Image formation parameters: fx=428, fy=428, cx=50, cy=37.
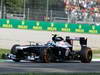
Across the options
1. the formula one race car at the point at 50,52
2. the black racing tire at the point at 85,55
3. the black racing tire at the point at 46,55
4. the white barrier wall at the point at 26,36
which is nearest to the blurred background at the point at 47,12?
the white barrier wall at the point at 26,36

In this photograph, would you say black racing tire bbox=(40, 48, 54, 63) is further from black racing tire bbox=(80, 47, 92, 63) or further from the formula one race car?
black racing tire bbox=(80, 47, 92, 63)

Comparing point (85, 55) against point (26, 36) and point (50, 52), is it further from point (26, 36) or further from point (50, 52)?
point (26, 36)

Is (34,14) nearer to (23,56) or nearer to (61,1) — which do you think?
(61,1)

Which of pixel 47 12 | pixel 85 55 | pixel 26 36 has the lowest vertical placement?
pixel 26 36

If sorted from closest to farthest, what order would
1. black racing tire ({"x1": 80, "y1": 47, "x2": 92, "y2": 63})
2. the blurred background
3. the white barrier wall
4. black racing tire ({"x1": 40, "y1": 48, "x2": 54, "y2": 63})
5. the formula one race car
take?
black racing tire ({"x1": 40, "y1": 48, "x2": 54, "y2": 63}), the formula one race car, black racing tire ({"x1": 80, "y1": 47, "x2": 92, "y2": 63}), the white barrier wall, the blurred background

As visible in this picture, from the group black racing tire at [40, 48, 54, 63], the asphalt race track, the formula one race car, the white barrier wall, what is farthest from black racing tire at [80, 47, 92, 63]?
the white barrier wall

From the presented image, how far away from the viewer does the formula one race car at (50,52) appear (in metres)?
18.4

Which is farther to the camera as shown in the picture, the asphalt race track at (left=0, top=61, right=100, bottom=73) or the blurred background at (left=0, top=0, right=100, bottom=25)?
the blurred background at (left=0, top=0, right=100, bottom=25)

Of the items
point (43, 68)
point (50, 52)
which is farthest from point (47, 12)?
point (43, 68)

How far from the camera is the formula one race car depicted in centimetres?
1842

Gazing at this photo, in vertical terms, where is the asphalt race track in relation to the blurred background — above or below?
below

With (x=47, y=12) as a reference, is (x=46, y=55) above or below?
below

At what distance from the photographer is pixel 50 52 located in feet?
61.0

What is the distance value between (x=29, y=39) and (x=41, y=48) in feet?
51.1
